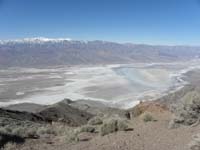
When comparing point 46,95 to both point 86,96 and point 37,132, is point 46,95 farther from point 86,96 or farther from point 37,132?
point 37,132

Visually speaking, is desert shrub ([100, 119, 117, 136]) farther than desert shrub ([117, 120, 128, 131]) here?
No

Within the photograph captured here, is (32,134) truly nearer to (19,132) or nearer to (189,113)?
(19,132)

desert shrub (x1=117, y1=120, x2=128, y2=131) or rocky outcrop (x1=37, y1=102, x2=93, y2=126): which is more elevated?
desert shrub (x1=117, y1=120, x2=128, y2=131)

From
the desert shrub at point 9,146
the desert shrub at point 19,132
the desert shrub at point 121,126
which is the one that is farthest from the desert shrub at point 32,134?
the desert shrub at point 121,126

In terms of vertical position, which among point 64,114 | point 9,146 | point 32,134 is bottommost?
point 64,114

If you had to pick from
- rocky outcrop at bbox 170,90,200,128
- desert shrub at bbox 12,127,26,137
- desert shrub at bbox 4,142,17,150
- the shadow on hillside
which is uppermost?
rocky outcrop at bbox 170,90,200,128

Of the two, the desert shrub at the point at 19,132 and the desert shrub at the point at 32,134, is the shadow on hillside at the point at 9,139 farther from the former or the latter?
the desert shrub at the point at 32,134

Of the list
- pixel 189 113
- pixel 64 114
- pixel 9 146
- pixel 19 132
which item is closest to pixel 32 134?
pixel 19 132

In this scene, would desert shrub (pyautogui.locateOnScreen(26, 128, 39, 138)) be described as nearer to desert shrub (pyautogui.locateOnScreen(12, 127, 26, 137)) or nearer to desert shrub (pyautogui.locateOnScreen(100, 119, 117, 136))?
desert shrub (pyautogui.locateOnScreen(12, 127, 26, 137))

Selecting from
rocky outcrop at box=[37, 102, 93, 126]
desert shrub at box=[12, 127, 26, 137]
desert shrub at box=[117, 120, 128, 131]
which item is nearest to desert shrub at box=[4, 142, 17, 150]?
desert shrub at box=[12, 127, 26, 137]

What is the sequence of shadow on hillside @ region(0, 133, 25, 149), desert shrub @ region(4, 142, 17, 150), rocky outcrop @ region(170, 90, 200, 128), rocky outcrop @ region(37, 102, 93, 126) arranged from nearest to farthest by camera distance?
desert shrub @ region(4, 142, 17, 150) < shadow on hillside @ region(0, 133, 25, 149) < rocky outcrop @ region(170, 90, 200, 128) < rocky outcrop @ region(37, 102, 93, 126)

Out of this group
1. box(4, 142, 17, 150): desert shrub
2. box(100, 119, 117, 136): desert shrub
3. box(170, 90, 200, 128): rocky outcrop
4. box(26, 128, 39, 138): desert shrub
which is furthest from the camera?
box(26, 128, 39, 138): desert shrub

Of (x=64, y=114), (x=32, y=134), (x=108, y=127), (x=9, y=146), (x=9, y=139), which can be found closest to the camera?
(x=9, y=146)
